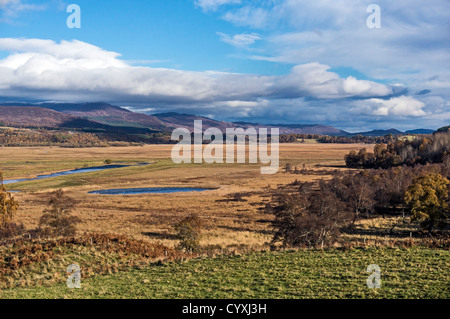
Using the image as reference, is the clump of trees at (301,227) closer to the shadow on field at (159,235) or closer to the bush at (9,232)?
the shadow on field at (159,235)

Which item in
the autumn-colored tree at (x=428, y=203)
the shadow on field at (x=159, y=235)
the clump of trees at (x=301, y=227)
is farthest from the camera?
the shadow on field at (x=159, y=235)

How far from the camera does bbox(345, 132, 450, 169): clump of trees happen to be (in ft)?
414

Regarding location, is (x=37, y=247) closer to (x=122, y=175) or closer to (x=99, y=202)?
(x=99, y=202)

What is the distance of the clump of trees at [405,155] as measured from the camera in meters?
126

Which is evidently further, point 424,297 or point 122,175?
point 122,175

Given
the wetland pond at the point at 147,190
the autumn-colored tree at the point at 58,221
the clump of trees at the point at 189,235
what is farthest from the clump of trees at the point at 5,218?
the wetland pond at the point at 147,190

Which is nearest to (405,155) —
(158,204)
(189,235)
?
(158,204)

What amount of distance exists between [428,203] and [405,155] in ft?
349

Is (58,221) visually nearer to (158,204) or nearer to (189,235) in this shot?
(189,235)

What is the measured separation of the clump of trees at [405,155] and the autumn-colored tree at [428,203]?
8832 cm

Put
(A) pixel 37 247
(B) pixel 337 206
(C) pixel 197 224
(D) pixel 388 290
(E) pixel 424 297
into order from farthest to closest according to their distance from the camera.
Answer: (B) pixel 337 206 → (C) pixel 197 224 → (A) pixel 37 247 → (D) pixel 388 290 → (E) pixel 424 297
